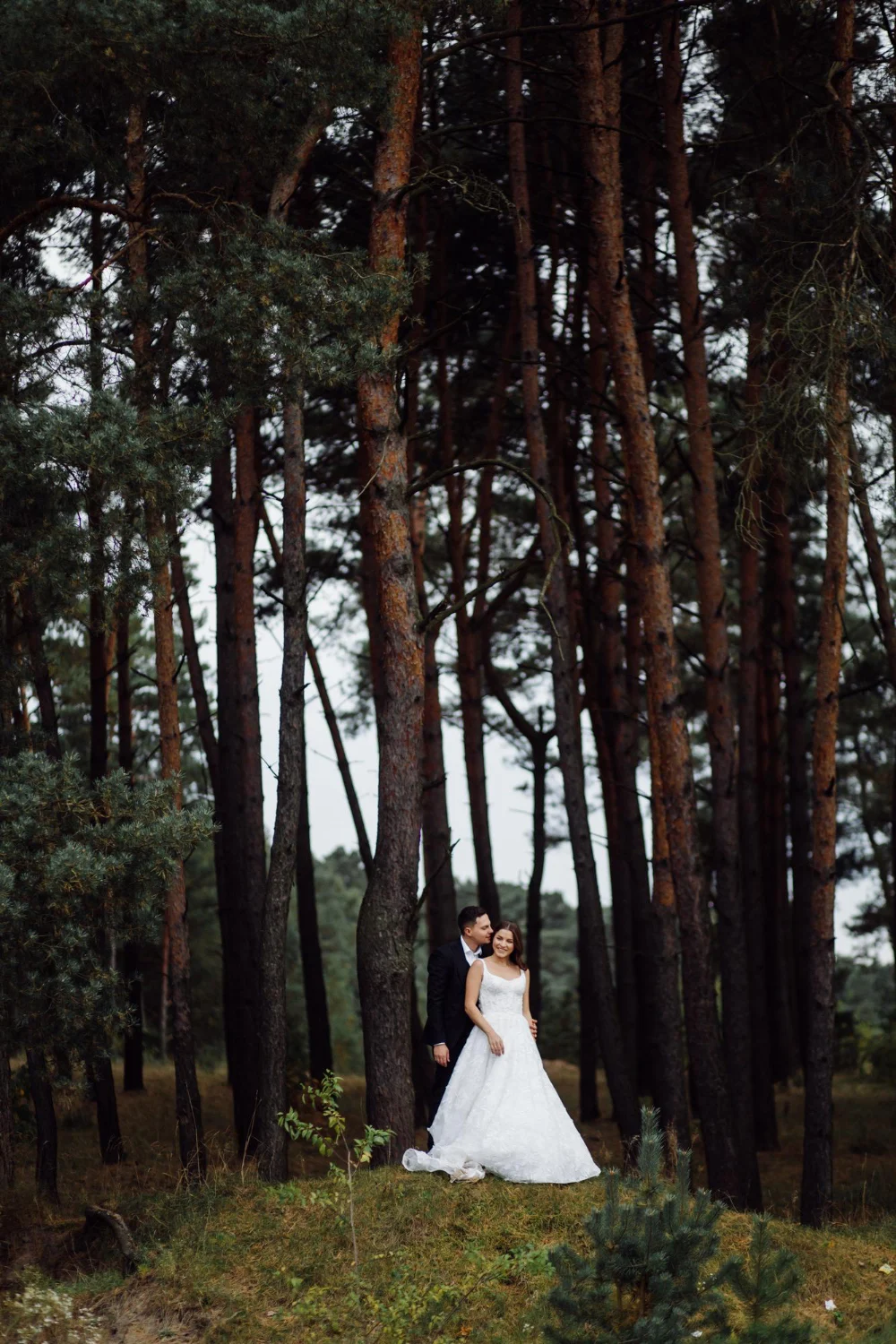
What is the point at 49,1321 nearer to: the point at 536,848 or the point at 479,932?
the point at 479,932

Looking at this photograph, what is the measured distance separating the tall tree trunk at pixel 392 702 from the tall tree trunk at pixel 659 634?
220 centimetres

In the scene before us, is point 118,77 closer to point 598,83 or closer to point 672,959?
point 598,83

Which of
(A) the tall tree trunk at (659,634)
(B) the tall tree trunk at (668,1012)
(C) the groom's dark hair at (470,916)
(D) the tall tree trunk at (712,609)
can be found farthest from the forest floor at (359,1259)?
(D) the tall tree trunk at (712,609)

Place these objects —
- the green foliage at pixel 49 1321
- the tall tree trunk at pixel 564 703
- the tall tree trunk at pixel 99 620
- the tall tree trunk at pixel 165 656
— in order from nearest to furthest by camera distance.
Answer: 1. the green foliage at pixel 49 1321
2. the tall tree trunk at pixel 99 620
3. the tall tree trunk at pixel 165 656
4. the tall tree trunk at pixel 564 703

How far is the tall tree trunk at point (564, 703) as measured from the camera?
12.6 m

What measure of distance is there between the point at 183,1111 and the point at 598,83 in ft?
31.8

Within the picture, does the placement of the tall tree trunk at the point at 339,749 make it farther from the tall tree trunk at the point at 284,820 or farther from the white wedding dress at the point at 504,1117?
the white wedding dress at the point at 504,1117

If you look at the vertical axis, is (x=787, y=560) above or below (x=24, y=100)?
below

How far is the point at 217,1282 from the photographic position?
276 inches

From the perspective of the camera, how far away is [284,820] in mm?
10016

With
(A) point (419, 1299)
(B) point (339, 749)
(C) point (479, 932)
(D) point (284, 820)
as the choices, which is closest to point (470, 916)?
(C) point (479, 932)

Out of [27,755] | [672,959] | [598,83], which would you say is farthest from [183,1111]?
[598,83]

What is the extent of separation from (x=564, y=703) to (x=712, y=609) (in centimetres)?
170

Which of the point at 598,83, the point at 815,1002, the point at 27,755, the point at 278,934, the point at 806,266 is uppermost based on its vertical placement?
the point at 598,83
